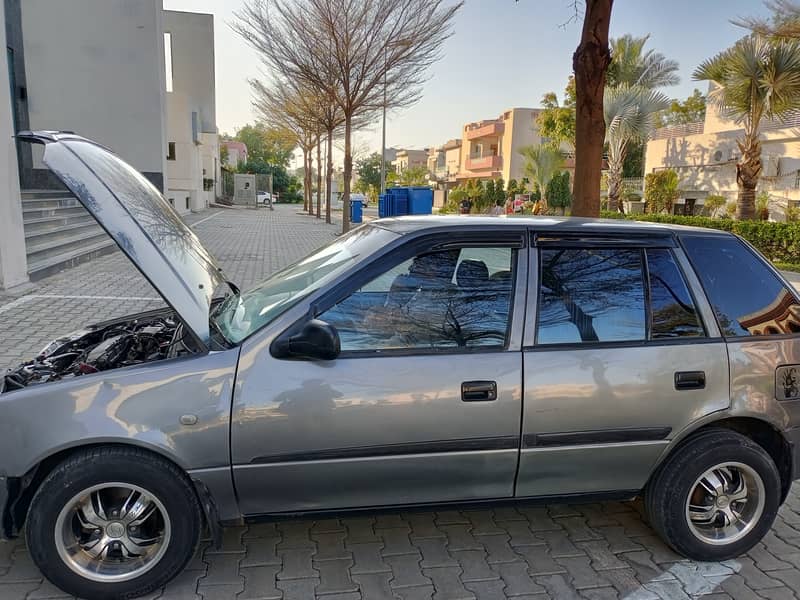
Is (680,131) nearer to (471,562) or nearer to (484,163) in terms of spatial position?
(484,163)

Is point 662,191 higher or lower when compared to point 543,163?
lower

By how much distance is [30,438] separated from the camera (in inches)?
90.2

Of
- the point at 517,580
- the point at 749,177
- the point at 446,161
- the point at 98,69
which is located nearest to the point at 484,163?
the point at 446,161

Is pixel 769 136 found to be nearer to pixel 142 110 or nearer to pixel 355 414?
pixel 142 110

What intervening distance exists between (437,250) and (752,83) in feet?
59.2

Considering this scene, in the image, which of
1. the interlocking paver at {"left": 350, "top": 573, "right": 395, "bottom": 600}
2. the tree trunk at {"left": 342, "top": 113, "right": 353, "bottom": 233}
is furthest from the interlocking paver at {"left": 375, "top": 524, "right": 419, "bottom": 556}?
the tree trunk at {"left": 342, "top": 113, "right": 353, "bottom": 233}

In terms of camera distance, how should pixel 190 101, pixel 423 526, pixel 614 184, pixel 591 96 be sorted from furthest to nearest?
pixel 190 101
pixel 614 184
pixel 591 96
pixel 423 526

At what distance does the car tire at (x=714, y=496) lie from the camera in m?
2.79

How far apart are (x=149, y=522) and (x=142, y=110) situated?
16901mm

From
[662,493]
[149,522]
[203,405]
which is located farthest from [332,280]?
[662,493]

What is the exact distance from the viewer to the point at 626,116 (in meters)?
23.6

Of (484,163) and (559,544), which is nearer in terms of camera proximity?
(559,544)

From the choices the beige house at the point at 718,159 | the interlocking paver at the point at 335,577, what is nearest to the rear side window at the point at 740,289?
the interlocking paver at the point at 335,577

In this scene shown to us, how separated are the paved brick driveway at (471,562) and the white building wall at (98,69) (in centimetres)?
1646
